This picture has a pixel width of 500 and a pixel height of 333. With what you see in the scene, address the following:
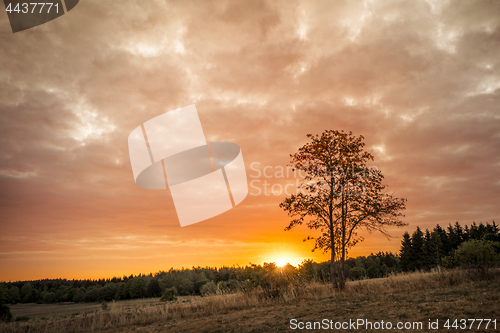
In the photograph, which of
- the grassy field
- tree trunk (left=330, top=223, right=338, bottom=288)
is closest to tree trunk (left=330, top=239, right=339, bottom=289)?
tree trunk (left=330, top=223, right=338, bottom=288)

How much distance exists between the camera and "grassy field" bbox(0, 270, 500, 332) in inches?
294

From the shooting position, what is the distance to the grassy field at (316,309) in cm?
747

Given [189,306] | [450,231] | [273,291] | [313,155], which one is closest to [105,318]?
[189,306]

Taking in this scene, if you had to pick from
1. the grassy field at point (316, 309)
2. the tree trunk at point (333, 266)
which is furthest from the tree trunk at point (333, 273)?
the grassy field at point (316, 309)

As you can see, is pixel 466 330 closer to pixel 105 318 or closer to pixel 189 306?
pixel 189 306

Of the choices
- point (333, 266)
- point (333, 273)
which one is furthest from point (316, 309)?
point (333, 266)

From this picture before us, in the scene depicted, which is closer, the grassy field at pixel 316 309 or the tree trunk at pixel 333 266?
the grassy field at pixel 316 309

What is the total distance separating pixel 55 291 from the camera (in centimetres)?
12588

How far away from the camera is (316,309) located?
403 inches

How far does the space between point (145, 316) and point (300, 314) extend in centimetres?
971

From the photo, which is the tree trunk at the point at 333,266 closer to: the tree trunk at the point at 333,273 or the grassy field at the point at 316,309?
the tree trunk at the point at 333,273

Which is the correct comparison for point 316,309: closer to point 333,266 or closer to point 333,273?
point 333,273

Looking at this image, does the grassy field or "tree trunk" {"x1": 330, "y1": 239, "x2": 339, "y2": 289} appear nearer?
the grassy field

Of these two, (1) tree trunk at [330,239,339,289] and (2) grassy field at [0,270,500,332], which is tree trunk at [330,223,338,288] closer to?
(1) tree trunk at [330,239,339,289]
